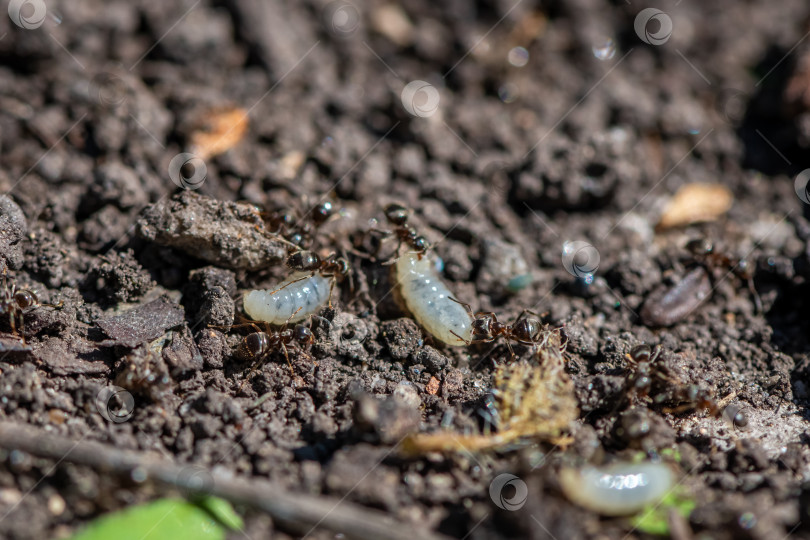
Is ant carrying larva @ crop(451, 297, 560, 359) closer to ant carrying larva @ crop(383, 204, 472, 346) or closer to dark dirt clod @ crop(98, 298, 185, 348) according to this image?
ant carrying larva @ crop(383, 204, 472, 346)

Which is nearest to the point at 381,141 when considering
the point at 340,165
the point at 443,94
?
A: the point at 340,165

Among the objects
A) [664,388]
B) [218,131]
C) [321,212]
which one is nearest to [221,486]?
[321,212]

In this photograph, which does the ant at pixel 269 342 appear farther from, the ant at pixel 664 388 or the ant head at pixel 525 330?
the ant at pixel 664 388

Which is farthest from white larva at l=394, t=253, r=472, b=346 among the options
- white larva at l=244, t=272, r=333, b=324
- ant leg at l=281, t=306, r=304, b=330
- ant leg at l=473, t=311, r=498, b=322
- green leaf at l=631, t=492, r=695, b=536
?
green leaf at l=631, t=492, r=695, b=536

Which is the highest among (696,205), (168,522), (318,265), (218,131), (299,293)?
(696,205)

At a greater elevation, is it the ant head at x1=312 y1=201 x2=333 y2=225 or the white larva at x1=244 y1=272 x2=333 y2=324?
the ant head at x1=312 y1=201 x2=333 y2=225

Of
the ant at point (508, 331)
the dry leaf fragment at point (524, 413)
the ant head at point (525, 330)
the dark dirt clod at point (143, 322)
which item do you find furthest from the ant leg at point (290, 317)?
the ant head at point (525, 330)

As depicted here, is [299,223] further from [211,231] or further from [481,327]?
[481,327]

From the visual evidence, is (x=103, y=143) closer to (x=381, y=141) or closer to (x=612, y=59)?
(x=381, y=141)
